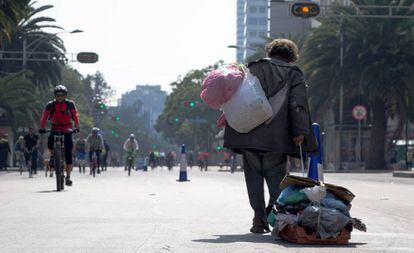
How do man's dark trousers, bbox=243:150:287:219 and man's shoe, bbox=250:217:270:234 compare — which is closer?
man's shoe, bbox=250:217:270:234

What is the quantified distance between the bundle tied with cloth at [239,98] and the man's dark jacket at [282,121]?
7 cm

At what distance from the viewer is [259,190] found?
1000cm

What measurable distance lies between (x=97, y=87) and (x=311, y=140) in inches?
7363

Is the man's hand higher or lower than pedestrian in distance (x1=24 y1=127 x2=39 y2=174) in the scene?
higher

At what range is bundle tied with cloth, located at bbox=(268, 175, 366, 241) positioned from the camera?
852 centimetres

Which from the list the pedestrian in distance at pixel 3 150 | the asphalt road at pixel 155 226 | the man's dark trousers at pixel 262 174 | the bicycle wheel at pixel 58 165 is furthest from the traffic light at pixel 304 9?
the man's dark trousers at pixel 262 174

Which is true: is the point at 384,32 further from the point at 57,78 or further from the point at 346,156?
the point at 57,78

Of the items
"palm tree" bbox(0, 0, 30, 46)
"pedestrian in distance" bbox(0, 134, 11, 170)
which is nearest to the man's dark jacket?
"palm tree" bbox(0, 0, 30, 46)

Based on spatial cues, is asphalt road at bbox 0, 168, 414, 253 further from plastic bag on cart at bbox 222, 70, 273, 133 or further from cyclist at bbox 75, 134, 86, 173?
cyclist at bbox 75, 134, 86, 173

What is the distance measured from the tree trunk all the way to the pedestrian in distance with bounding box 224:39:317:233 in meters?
48.8

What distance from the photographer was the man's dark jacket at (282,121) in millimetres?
9664

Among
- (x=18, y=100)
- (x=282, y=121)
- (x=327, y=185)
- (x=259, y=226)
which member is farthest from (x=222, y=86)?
(x=18, y=100)

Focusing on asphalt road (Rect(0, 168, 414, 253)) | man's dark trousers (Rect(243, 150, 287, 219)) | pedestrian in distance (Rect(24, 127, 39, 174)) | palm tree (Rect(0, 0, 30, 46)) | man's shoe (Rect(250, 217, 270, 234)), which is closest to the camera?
asphalt road (Rect(0, 168, 414, 253))

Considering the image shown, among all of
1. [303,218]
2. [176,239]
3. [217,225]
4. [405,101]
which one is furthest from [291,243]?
[405,101]
